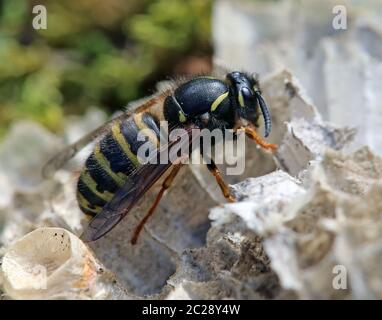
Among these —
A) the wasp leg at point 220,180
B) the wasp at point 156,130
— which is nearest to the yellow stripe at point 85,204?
the wasp at point 156,130

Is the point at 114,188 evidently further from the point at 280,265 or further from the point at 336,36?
the point at 336,36

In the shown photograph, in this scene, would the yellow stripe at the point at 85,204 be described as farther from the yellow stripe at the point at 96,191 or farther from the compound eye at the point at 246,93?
the compound eye at the point at 246,93

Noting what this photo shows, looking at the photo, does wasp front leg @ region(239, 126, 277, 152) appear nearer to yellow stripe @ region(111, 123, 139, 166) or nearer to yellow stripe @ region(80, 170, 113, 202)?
yellow stripe @ region(111, 123, 139, 166)

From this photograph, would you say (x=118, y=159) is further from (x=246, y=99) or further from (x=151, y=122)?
(x=246, y=99)

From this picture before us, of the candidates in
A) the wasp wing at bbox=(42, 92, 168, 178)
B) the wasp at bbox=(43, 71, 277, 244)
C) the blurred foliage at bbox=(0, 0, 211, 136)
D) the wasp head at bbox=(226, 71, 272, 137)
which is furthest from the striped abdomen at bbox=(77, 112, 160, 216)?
the blurred foliage at bbox=(0, 0, 211, 136)

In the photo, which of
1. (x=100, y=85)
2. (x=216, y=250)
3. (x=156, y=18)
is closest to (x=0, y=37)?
(x=100, y=85)
